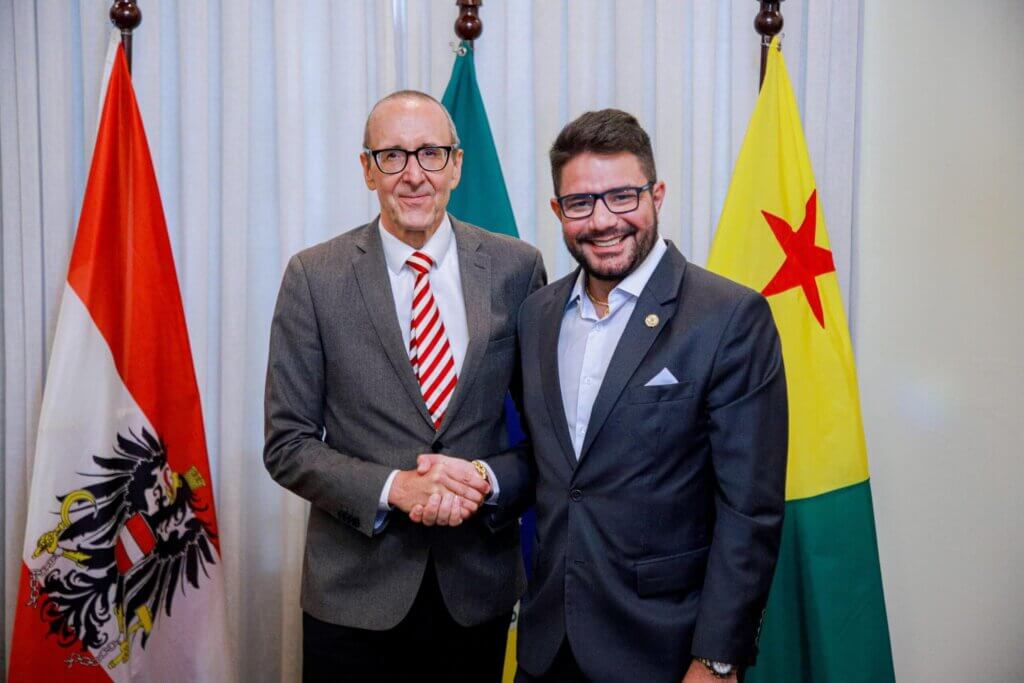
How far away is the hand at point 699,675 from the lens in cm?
155

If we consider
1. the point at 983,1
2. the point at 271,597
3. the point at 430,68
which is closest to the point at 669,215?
the point at 430,68

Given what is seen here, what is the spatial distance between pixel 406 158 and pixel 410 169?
0.10 feet

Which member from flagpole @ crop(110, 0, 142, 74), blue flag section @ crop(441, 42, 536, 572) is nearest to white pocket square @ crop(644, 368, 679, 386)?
blue flag section @ crop(441, 42, 536, 572)

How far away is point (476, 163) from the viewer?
2.69m

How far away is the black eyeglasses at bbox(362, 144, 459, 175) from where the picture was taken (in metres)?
1.92

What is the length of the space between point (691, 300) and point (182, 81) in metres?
2.00

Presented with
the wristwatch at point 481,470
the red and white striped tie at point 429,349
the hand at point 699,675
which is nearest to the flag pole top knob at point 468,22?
the red and white striped tie at point 429,349

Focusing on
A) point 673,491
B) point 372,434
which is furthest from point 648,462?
point 372,434

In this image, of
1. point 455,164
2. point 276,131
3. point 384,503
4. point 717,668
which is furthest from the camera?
point 276,131

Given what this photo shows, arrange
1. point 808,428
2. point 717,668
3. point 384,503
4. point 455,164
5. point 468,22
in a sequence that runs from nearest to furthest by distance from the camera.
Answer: point 717,668
point 384,503
point 455,164
point 808,428
point 468,22

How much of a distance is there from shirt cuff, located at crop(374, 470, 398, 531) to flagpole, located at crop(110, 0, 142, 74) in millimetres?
1601

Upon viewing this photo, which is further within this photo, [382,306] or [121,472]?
[121,472]

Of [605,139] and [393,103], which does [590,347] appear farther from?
[393,103]

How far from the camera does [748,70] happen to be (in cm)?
289
